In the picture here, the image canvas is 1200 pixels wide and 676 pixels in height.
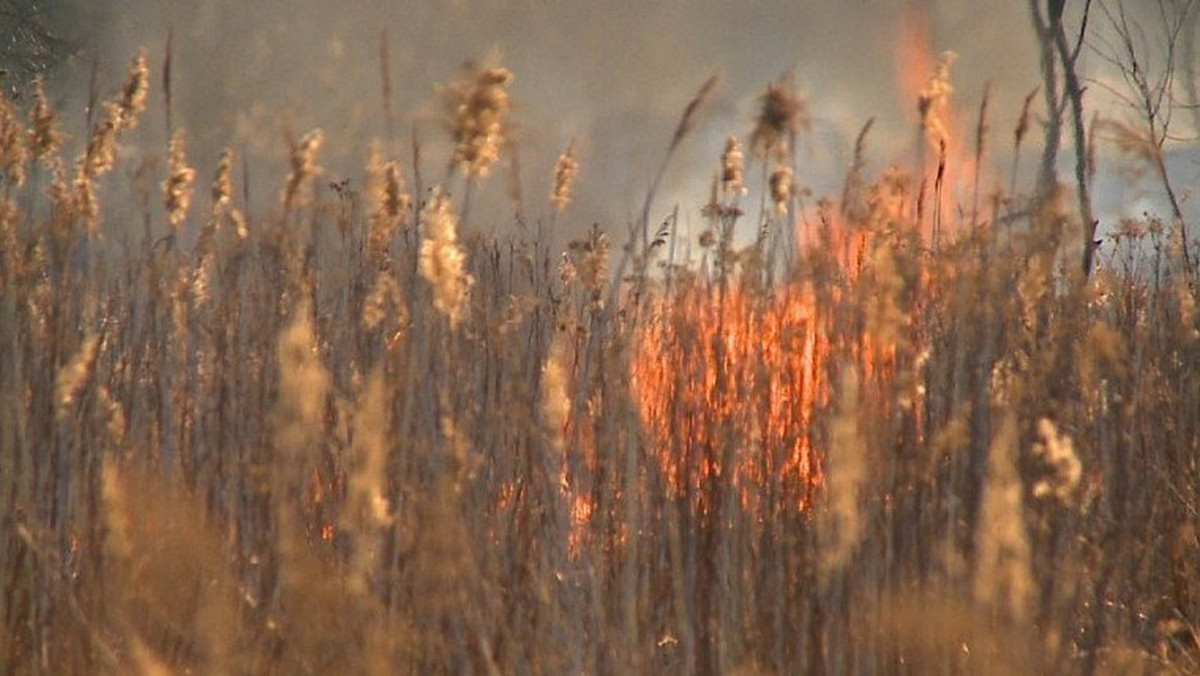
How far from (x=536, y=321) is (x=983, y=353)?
0.95 m

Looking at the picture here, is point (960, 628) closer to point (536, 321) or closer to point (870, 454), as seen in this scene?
point (870, 454)

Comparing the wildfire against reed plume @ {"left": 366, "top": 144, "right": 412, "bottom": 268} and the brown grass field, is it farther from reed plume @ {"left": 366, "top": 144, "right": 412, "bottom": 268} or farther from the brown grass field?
reed plume @ {"left": 366, "top": 144, "right": 412, "bottom": 268}

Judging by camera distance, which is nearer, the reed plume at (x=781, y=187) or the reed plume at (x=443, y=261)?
the reed plume at (x=443, y=261)

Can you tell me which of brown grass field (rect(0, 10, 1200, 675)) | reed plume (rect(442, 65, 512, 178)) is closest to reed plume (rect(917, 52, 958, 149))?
brown grass field (rect(0, 10, 1200, 675))

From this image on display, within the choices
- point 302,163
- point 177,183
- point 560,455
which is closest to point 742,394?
point 560,455

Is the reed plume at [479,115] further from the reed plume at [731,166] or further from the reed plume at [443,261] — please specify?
the reed plume at [731,166]

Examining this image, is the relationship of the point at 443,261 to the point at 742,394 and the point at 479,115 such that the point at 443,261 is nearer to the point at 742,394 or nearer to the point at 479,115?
the point at 479,115

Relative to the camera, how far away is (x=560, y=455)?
6.00ft

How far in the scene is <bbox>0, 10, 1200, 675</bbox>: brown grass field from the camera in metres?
1.51

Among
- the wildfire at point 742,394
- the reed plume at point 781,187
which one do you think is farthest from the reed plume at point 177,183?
the reed plume at point 781,187

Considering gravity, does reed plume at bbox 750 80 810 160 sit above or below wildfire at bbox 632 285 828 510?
above

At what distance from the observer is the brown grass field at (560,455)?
4.95 ft

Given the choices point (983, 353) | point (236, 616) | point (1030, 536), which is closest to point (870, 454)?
point (983, 353)

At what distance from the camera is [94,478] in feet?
5.86
